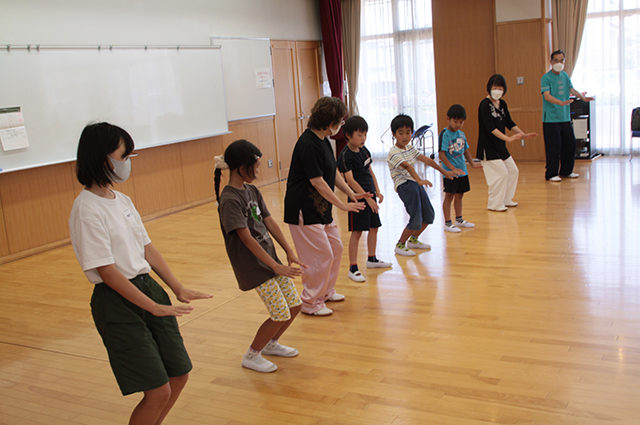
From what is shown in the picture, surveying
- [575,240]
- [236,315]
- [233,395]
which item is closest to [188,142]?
[236,315]

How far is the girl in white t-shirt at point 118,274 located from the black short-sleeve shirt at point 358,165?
233 centimetres

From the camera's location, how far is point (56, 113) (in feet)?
20.4

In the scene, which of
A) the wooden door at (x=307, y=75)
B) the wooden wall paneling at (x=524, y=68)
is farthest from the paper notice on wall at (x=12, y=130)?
the wooden wall paneling at (x=524, y=68)

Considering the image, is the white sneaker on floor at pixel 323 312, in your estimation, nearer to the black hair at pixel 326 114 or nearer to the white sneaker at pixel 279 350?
the white sneaker at pixel 279 350

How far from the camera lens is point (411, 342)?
10.6ft

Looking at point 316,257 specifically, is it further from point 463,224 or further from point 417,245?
point 463,224

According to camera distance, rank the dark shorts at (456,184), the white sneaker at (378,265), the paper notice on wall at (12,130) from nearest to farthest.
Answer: the white sneaker at (378,265) < the dark shorts at (456,184) < the paper notice on wall at (12,130)

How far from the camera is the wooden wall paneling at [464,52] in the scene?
9.95m

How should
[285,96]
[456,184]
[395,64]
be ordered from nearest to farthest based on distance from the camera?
[456,184] → [285,96] → [395,64]

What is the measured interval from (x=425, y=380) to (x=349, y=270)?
180 centimetres

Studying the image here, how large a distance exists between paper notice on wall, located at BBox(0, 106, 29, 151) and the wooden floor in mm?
1279

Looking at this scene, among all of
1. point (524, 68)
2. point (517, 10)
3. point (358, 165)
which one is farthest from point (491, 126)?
point (517, 10)

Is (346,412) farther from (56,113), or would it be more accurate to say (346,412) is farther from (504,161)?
(56,113)

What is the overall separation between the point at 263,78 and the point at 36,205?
4.53 metres
